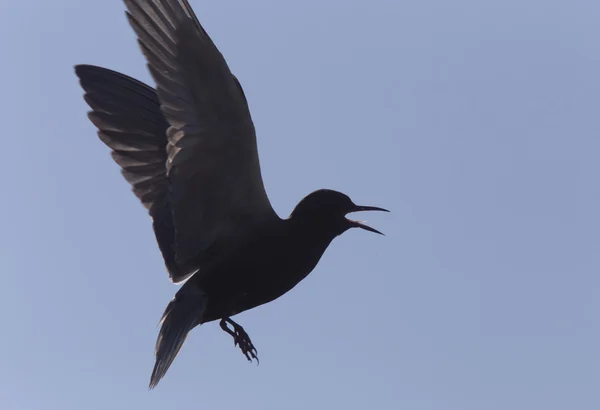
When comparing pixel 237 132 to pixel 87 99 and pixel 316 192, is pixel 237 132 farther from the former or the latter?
pixel 87 99

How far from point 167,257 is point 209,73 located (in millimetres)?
1582

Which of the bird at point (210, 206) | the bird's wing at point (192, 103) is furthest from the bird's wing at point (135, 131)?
the bird's wing at point (192, 103)

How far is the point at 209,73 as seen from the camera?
8594 mm

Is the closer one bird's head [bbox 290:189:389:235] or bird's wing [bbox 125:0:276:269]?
bird's wing [bbox 125:0:276:269]

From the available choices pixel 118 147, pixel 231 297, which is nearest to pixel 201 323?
pixel 231 297

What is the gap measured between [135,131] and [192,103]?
64.9 inches

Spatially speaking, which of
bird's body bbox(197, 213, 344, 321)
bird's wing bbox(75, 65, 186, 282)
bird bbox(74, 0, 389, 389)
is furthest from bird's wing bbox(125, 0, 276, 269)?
bird's wing bbox(75, 65, 186, 282)

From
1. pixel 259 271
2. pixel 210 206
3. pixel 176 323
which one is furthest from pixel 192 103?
pixel 176 323

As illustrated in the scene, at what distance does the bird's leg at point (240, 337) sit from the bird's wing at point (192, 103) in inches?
42.2

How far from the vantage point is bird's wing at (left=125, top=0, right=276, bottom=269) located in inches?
337

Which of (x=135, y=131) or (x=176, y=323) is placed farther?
(x=135, y=131)

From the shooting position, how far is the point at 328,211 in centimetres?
924

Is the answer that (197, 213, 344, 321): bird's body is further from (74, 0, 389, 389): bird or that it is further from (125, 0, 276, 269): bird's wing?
(125, 0, 276, 269): bird's wing

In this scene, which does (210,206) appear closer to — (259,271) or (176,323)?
(259,271)
